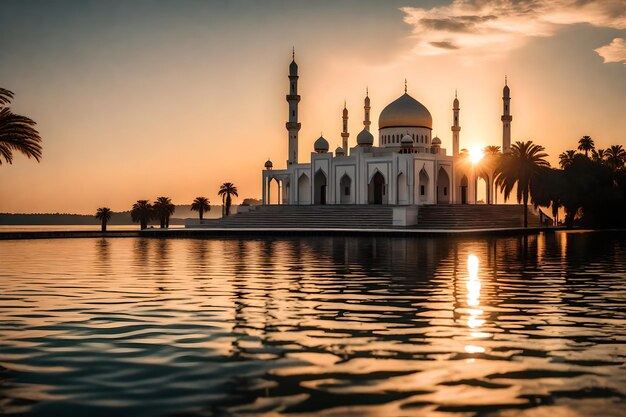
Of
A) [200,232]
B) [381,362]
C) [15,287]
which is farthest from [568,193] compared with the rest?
[381,362]

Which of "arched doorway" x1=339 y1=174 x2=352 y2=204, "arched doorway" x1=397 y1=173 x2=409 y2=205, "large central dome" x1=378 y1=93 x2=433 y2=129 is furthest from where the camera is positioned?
"large central dome" x1=378 y1=93 x2=433 y2=129

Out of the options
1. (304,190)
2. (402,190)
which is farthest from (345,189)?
(402,190)

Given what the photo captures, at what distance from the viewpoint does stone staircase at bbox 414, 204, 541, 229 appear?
53094 mm

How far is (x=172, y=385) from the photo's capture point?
670 cm

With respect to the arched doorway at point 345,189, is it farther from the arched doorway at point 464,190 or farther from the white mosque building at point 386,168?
the arched doorway at point 464,190

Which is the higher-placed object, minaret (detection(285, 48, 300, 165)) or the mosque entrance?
minaret (detection(285, 48, 300, 165))

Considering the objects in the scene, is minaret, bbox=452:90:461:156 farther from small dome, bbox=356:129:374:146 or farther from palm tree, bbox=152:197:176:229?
palm tree, bbox=152:197:176:229

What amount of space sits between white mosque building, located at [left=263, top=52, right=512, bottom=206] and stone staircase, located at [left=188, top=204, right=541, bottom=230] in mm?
5879

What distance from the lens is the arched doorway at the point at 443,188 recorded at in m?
67.7

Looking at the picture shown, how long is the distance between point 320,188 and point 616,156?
31.7m

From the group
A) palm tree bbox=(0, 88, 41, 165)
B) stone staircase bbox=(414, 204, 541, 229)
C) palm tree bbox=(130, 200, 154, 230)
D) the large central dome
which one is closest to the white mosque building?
the large central dome

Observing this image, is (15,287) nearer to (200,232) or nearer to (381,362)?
(381,362)

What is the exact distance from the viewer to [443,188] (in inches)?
2682

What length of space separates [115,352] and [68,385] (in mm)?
1578
